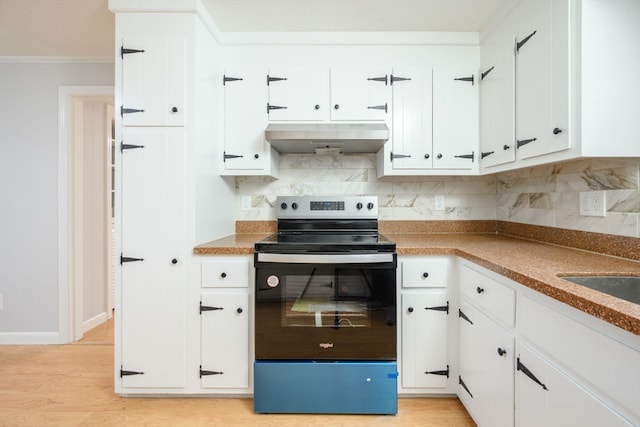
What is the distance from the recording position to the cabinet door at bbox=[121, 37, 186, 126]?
1711mm

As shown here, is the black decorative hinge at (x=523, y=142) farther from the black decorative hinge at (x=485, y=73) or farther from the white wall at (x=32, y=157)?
the white wall at (x=32, y=157)

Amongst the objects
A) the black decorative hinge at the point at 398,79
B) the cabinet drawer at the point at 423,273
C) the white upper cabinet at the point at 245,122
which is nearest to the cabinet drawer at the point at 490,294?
the cabinet drawer at the point at 423,273

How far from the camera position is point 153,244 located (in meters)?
1.73

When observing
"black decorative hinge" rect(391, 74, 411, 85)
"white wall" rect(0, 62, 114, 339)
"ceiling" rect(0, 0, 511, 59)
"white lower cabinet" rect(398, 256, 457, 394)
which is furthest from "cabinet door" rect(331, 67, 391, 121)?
"white wall" rect(0, 62, 114, 339)

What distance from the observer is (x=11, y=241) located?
8.32ft

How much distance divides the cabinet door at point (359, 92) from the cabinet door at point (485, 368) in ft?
4.19

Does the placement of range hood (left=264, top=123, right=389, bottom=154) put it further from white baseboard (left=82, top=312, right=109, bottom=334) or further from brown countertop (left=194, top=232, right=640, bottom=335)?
white baseboard (left=82, top=312, right=109, bottom=334)

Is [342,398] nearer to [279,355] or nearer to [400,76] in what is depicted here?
[279,355]

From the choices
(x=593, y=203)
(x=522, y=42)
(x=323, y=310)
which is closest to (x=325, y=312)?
(x=323, y=310)

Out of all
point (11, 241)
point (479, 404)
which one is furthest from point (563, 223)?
point (11, 241)

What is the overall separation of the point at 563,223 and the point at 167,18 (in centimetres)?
242

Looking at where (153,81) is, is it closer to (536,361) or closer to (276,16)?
(276,16)

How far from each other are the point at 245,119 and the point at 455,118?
4.45 ft

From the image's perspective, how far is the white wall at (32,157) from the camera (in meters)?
2.53
